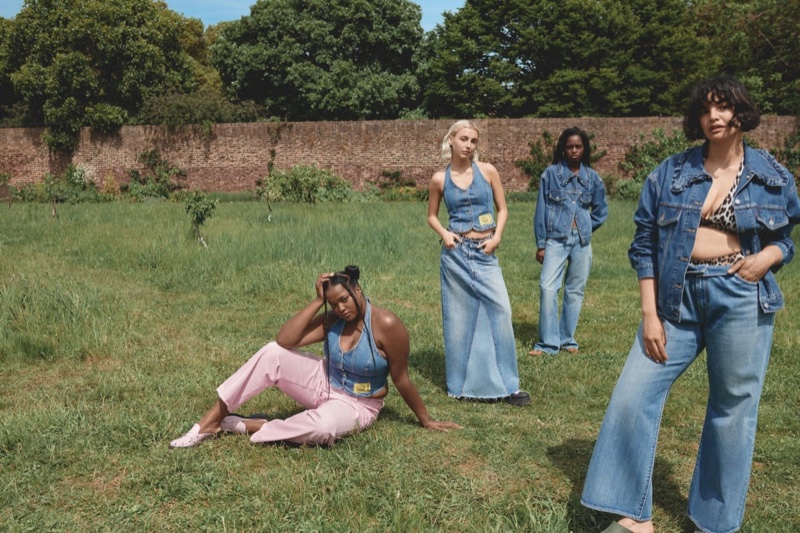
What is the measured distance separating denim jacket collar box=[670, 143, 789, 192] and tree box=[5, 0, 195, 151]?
99.3 feet

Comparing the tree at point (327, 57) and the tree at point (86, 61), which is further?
the tree at point (327, 57)

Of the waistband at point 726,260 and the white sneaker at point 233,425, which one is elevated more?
the waistband at point 726,260

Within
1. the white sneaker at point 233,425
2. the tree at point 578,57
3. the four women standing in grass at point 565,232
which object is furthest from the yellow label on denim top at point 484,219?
the tree at point 578,57

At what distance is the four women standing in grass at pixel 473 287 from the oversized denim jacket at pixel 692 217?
2212 mm

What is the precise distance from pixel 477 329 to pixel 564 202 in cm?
168

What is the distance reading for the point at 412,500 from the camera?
3.65 m

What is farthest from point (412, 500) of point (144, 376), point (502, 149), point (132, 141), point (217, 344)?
point (132, 141)

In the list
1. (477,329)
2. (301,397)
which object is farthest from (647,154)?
(301,397)

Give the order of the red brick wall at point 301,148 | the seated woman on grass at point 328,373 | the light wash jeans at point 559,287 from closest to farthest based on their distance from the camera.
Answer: the seated woman on grass at point 328,373 → the light wash jeans at point 559,287 → the red brick wall at point 301,148

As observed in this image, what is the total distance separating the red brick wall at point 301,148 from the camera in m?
27.6

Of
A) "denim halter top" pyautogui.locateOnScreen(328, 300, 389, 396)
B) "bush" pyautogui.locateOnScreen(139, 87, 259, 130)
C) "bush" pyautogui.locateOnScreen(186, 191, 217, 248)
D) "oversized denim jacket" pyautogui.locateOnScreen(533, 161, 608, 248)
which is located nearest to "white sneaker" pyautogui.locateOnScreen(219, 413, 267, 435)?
"denim halter top" pyautogui.locateOnScreen(328, 300, 389, 396)

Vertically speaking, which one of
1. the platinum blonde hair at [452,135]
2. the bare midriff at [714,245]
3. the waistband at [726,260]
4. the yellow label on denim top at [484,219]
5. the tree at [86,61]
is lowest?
the yellow label on denim top at [484,219]

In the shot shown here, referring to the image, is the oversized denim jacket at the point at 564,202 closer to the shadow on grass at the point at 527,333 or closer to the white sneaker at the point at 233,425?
the shadow on grass at the point at 527,333

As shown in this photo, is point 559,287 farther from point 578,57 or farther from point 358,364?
point 578,57
